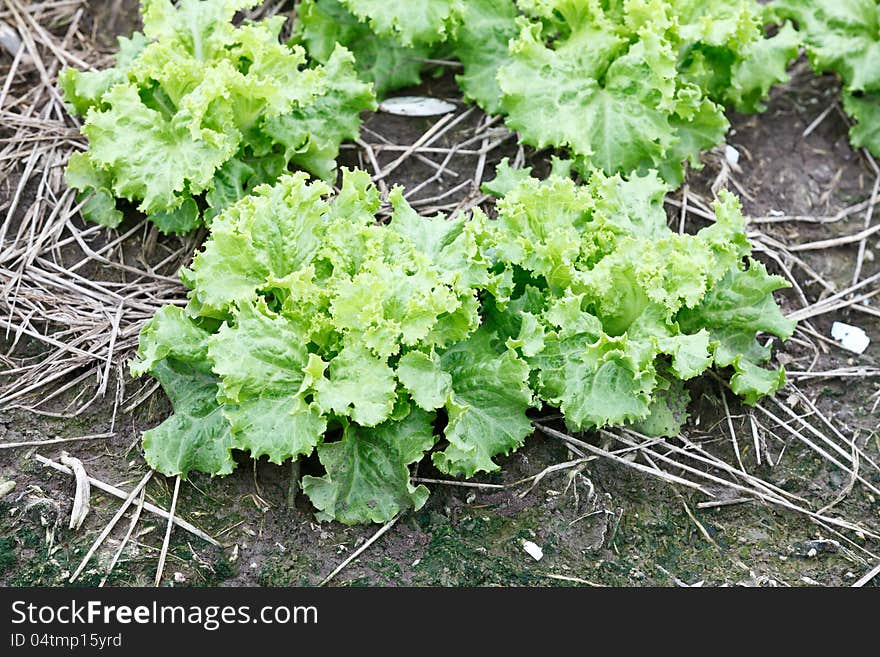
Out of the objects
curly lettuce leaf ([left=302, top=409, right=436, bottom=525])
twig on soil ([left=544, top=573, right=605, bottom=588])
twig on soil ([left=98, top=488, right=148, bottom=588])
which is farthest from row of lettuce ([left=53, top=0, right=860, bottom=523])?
twig on soil ([left=544, top=573, right=605, bottom=588])

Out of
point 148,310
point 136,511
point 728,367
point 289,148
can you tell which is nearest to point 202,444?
point 136,511

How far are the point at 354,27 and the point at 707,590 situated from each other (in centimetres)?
287

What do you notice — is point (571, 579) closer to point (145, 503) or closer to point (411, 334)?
point (411, 334)

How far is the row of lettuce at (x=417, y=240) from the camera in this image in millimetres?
3615

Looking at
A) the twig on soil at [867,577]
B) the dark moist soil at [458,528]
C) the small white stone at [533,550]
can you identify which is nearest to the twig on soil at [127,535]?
the dark moist soil at [458,528]

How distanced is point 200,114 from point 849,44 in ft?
10.2

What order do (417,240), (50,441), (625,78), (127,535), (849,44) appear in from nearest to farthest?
(127,535), (50,441), (417,240), (625,78), (849,44)

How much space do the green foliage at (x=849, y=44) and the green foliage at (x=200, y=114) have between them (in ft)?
7.17

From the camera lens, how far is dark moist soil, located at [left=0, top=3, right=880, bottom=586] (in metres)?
3.55

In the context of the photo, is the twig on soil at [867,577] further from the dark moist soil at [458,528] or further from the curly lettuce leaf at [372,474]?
the curly lettuce leaf at [372,474]

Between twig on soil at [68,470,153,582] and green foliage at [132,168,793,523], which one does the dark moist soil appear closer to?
twig on soil at [68,470,153,582]

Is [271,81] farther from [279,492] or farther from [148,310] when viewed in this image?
[279,492]

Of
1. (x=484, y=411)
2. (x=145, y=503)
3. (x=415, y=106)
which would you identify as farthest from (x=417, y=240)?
(x=145, y=503)

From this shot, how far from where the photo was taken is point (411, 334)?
357 cm
